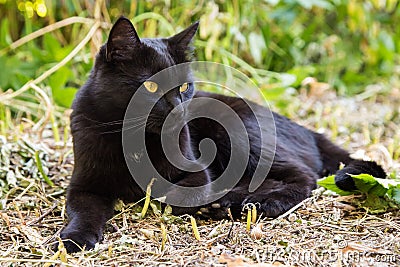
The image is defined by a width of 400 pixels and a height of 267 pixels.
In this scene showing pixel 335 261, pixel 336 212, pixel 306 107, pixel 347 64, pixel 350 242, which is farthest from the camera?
pixel 347 64

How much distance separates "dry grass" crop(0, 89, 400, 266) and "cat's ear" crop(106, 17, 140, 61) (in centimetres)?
50

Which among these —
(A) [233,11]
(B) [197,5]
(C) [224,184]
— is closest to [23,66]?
(B) [197,5]

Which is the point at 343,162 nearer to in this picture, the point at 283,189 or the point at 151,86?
the point at 283,189

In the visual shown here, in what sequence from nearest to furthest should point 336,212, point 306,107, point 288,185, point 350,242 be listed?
point 350,242 → point 336,212 → point 288,185 → point 306,107

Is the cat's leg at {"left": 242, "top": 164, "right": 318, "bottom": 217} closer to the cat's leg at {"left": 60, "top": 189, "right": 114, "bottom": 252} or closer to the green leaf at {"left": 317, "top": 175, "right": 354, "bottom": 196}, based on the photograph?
the green leaf at {"left": 317, "top": 175, "right": 354, "bottom": 196}

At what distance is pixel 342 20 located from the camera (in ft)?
13.1

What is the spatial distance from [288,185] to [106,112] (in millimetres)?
695

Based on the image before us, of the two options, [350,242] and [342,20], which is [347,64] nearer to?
[342,20]

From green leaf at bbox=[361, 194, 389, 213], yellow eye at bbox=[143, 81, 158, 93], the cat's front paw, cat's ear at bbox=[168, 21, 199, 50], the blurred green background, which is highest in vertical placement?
cat's ear at bbox=[168, 21, 199, 50]

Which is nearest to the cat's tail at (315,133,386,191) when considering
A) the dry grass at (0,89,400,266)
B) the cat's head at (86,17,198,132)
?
the dry grass at (0,89,400,266)

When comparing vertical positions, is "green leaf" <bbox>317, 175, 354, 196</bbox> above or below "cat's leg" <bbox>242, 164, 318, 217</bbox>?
above

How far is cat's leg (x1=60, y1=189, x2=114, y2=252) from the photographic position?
1.47 meters

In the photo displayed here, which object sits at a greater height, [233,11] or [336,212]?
[233,11]

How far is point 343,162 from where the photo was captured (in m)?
2.21
